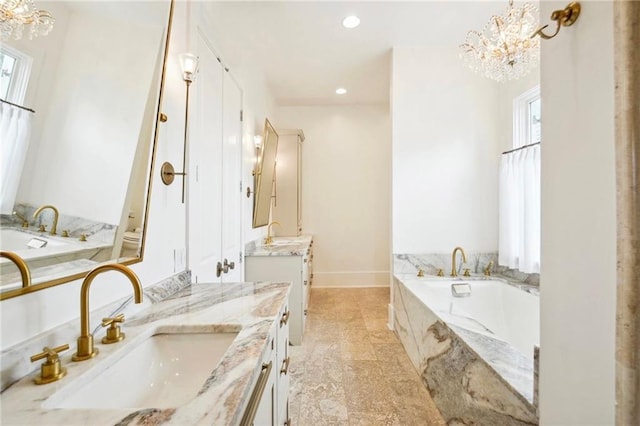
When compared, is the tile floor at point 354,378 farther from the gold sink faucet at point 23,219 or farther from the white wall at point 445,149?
the gold sink faucet at point 23,219

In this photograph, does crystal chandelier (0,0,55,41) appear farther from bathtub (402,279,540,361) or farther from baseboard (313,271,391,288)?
baseboard (313,271,391,288)

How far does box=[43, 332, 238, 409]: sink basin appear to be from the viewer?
0.71 metres

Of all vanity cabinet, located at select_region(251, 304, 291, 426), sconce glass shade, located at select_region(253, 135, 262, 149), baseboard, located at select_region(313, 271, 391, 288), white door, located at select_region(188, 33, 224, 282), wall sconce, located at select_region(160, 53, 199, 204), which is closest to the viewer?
vanity cabinet, located at select_region(251, 304, 291, 426)

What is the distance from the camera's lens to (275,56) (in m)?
3.17

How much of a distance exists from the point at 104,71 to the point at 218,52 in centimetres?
142

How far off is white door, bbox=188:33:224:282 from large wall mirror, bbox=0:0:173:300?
53cm

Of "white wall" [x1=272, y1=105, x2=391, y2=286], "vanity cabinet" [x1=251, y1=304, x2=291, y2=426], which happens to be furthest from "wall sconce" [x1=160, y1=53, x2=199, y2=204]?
"white wall" [x1=272, y1=105, x2=391, y2=286]

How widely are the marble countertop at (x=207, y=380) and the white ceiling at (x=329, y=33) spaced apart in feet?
6.29

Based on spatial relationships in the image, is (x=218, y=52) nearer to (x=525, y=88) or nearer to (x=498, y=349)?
(x=498, y=349)

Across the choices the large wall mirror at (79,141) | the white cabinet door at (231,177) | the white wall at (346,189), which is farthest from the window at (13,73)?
the white wall at (346,189)

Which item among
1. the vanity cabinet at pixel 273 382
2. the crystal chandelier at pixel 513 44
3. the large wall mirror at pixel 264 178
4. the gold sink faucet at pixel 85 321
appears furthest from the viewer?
the large wall mirror at pixel 264 178

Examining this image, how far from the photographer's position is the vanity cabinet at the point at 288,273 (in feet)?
8.95

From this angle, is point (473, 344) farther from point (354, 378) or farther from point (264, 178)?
point (264, 178)

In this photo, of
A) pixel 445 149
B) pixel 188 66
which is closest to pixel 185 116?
pixel 188 66
